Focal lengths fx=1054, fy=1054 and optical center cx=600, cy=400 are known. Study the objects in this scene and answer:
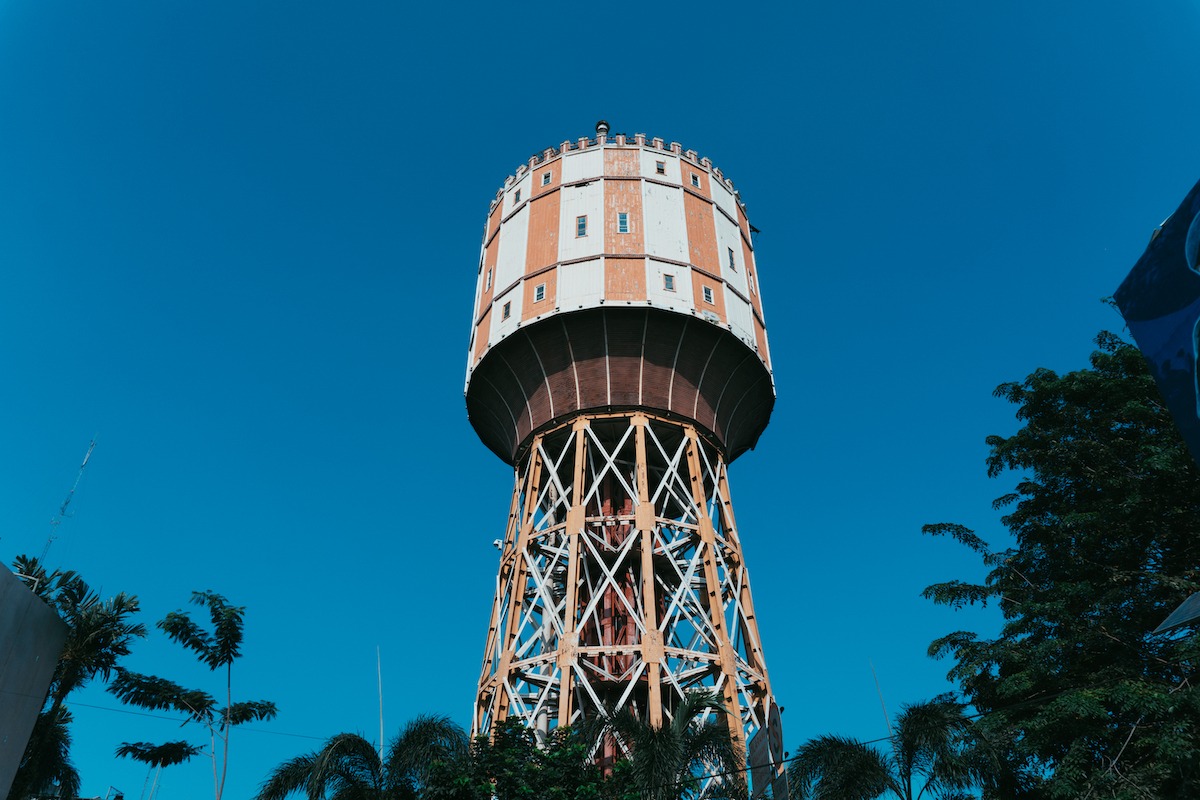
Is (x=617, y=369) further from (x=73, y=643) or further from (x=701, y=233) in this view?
(x=73, y=643)

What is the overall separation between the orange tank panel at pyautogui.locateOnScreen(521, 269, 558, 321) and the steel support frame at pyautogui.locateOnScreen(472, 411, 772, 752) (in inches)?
110

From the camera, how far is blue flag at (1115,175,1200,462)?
11.4 meters

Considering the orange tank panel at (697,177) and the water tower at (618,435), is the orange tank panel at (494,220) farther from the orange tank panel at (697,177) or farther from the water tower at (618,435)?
the orange tank panel at (697,177)

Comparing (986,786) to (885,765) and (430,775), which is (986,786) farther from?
(430,775)

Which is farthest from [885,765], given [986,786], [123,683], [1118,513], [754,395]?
[123,683]

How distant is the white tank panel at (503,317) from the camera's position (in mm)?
25438

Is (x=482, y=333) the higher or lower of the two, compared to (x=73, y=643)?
higher

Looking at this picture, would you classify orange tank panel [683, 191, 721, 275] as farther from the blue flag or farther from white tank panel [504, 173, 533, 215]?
the blue flag

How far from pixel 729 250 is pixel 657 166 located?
10.3ft

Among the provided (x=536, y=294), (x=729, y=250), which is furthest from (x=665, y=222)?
(x=536, y=294)

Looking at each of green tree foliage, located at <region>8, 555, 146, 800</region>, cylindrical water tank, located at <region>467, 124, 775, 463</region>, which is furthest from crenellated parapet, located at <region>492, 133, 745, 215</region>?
green tree foliage, located at <region>8, 555, 146, 800</region>

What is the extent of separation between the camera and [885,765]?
16031 millimetres

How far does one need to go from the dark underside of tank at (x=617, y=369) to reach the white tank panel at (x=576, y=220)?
2.44 metres

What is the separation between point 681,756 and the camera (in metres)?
15.3
